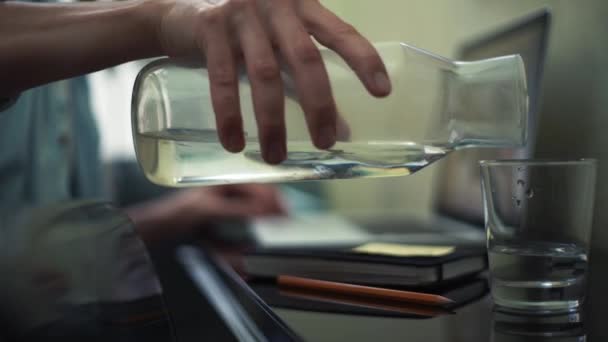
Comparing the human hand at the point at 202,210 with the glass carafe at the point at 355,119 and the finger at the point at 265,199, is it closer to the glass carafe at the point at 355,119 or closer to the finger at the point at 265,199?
the finger at the point at 265,199

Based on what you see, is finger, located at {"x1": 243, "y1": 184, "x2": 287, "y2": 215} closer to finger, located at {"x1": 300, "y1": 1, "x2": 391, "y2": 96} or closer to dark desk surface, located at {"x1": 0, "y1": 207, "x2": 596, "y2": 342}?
dark desk surface, located at {"x1": 0, "y1": 207, "x2": 596, "y2": 342}

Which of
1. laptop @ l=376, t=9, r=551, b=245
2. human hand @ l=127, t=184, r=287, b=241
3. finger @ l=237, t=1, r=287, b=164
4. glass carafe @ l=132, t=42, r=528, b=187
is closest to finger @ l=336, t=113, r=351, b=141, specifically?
glass carafe @ l=132, t=42, r=528, b=187

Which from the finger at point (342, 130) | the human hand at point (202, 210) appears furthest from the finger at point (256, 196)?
the finger at point (342, 130)

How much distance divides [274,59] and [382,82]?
78mm

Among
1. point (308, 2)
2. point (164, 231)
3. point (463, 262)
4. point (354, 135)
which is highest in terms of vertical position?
point (308, 2)

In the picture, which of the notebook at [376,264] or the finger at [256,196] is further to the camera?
the finger at [256,196]

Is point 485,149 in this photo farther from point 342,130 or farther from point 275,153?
point 275,153

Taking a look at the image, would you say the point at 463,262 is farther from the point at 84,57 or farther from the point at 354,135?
the point at 84,57

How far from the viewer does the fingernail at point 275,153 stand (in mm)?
404

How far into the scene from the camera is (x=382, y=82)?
0.40m

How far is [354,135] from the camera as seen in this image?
51 cm

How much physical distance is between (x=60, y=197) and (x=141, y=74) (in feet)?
2.13

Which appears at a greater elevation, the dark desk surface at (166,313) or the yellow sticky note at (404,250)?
the yellow sticky note at (404,250)

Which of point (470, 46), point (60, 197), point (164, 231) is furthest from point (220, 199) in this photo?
point (470, 46)
